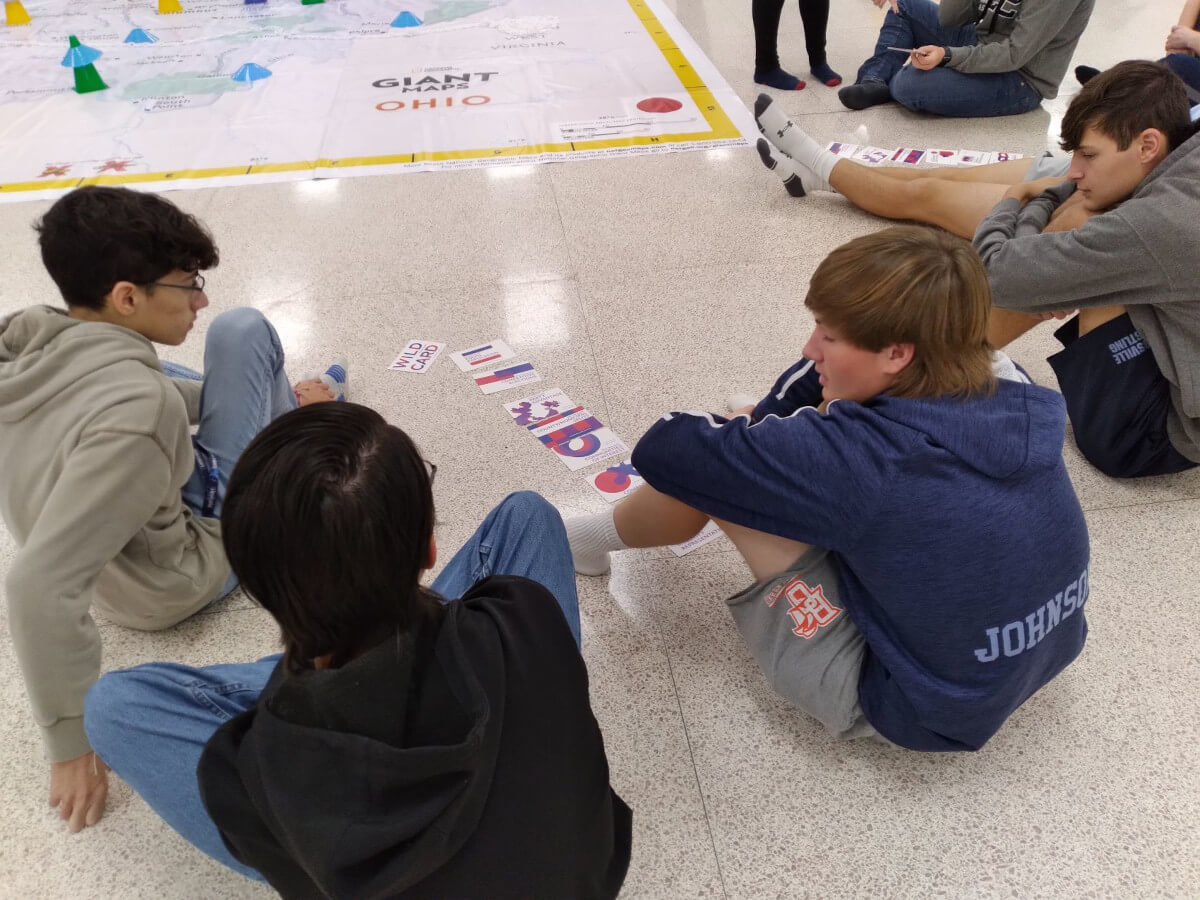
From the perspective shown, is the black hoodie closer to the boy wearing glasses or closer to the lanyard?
the boy wearing glasses

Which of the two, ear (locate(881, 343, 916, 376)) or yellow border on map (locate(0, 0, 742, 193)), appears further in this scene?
yellow border on map (locate(0, 0, 742, 193))

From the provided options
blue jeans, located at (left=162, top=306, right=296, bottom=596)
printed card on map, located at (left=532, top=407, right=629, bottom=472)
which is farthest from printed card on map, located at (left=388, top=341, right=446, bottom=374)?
blue jeans, located at (left=162, top=306, right=296, bottom=596)

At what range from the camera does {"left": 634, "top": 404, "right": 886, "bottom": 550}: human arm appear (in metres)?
1.00

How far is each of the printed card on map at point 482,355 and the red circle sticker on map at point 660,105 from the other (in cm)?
161

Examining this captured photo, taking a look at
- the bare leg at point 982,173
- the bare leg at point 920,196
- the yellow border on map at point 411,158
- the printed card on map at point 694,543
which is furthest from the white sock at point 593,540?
the yellow border on map at point 411,158

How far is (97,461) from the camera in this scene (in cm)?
109

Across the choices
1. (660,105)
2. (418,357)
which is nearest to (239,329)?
(418,357)

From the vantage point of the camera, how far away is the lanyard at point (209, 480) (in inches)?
56.5

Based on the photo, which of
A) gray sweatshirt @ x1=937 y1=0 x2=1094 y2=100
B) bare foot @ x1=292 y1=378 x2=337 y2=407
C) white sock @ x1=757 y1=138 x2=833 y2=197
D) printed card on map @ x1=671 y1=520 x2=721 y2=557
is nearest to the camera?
printed card on map @ x1=671 y1=520 x2=721 y2=557

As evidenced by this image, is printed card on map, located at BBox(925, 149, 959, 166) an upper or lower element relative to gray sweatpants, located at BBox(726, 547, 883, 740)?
lower

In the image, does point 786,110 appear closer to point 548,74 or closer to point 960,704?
point 548,74

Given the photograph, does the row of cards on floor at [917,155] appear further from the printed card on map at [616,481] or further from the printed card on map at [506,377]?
the printed card on map at [616,481]

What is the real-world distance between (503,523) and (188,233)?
0.71 metres

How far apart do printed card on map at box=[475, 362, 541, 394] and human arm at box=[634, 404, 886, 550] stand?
2.92 feet
